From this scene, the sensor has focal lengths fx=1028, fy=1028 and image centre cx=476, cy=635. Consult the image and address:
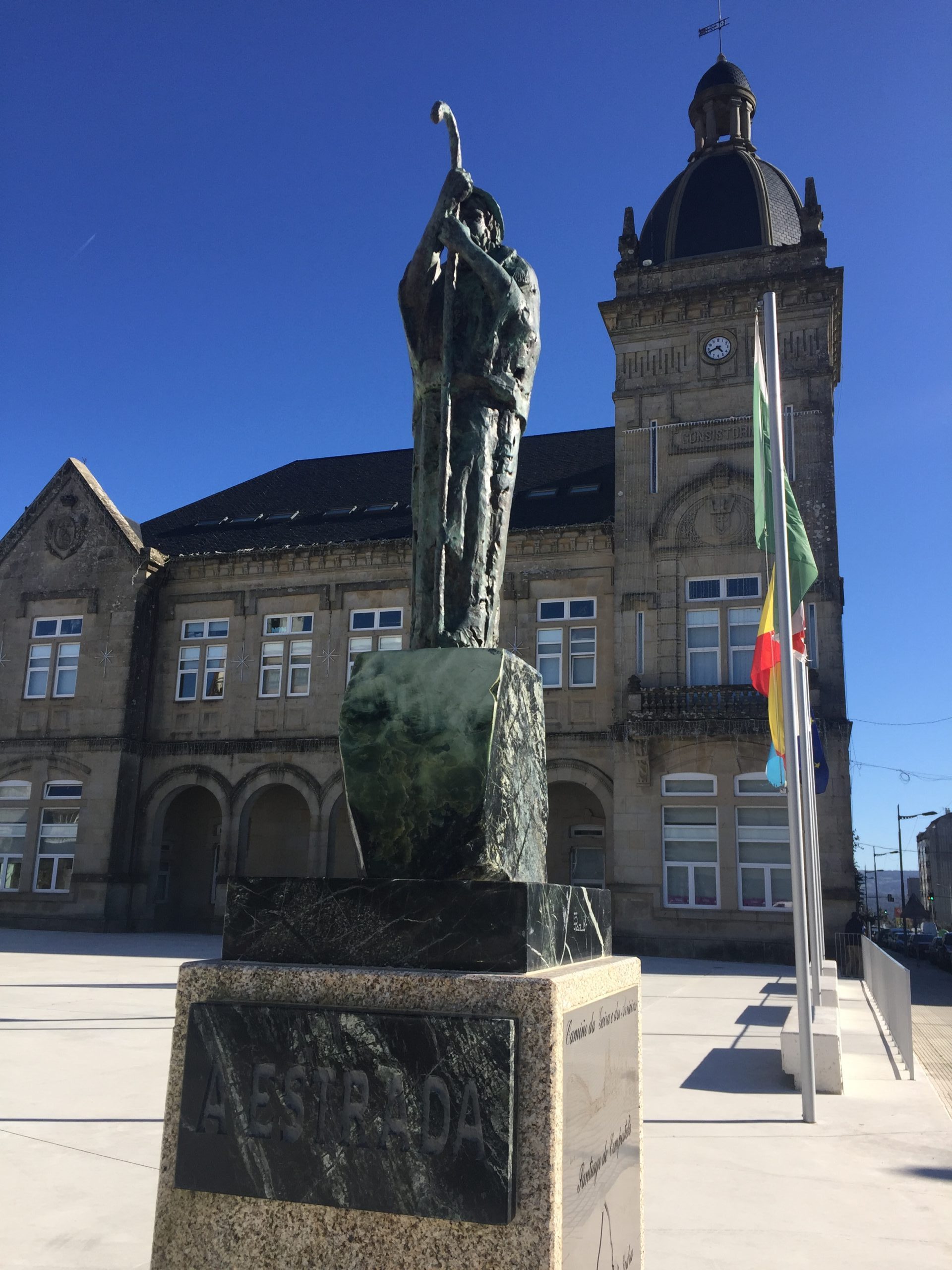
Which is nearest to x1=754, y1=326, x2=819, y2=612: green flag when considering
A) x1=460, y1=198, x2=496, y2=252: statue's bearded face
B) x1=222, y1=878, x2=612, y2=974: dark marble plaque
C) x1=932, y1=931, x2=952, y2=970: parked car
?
x1=460, y1=198, x2=496, y2=252: statue's bearded face

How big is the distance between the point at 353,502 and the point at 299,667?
22.8ft

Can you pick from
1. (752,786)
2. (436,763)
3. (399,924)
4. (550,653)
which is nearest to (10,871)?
(550,653)

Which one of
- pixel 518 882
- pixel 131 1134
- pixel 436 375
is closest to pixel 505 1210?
pixel 518 882

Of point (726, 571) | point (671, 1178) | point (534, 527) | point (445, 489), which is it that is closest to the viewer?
point (445, 489)

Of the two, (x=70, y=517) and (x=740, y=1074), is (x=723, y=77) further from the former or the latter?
(x=740, y=1074)

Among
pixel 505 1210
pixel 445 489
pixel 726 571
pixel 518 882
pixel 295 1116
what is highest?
pixel 726 571

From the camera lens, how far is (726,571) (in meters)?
27.4

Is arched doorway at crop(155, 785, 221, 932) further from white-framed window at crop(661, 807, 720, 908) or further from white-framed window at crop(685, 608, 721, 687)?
white-framed window at crop(685, 608, 721, 687)

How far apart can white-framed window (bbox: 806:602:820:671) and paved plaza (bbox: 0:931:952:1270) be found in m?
13.3

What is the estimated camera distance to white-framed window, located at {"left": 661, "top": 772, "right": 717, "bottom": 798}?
26.4 metres

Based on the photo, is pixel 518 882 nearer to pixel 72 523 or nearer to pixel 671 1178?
pixel 671 1178

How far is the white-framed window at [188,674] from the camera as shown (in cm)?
3284

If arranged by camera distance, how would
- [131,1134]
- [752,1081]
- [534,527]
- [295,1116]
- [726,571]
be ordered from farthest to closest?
[534,527] < [726,571] < [752,1081] < [131,1134] < [295,1116]

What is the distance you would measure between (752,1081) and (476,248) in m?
8.14
